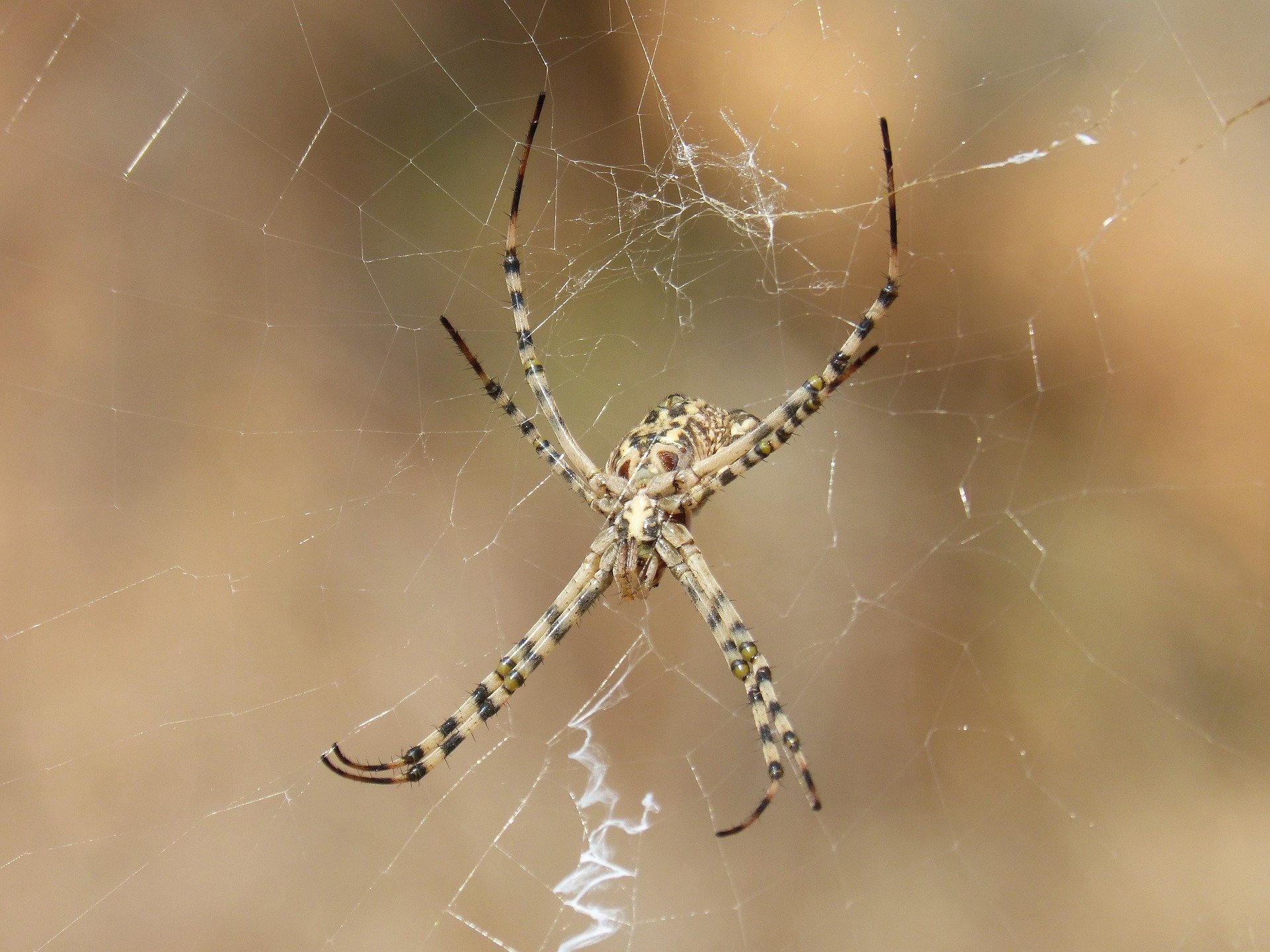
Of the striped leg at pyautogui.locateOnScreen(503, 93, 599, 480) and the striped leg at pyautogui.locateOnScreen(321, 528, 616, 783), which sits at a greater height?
the striped leg at pyautogui.locateOnScreen(503, 93, 599, 480)

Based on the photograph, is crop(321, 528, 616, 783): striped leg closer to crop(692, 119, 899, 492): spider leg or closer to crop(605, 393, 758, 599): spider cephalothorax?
crop(605, 393, 758, 599): spider cephalothorax

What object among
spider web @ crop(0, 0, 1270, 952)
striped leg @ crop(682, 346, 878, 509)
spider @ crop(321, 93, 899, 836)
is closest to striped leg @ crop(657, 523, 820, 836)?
spider @ crop(321, 93, 899, 836)

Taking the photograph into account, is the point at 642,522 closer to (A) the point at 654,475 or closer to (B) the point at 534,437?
(A) the point at 654,475

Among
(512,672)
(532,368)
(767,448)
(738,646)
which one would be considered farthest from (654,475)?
(512,672)

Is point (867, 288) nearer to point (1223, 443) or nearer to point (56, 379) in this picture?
point (1223, 443)

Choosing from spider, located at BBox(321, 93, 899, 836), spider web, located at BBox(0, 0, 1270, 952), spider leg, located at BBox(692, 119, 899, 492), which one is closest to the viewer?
spider leg, located at BBox(692, 119, 899, 492)

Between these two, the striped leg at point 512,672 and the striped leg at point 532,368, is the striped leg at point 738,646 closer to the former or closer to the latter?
the striped leg at point 512,672
